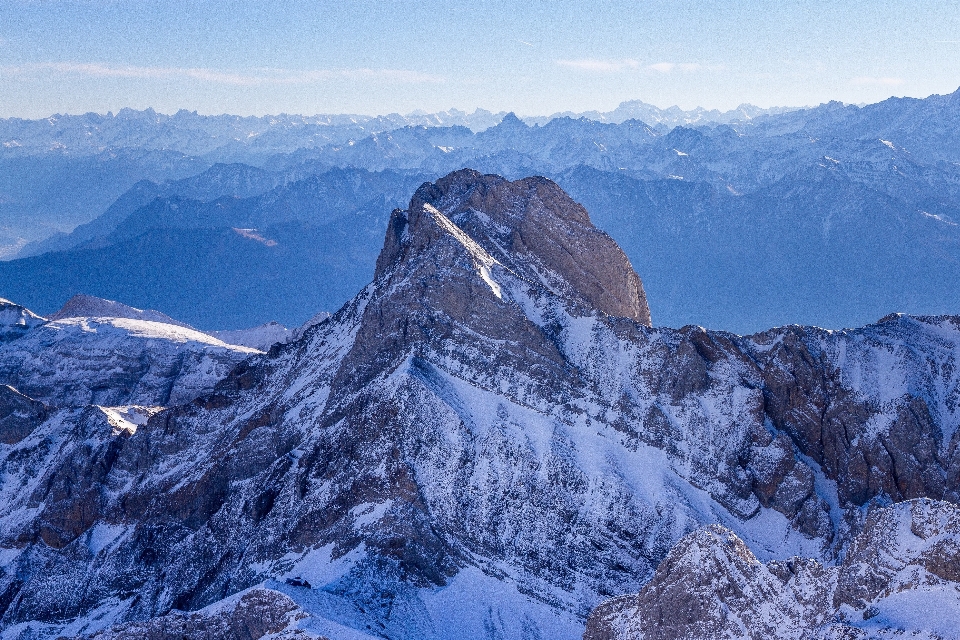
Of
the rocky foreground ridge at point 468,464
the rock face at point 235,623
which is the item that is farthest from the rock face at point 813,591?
the rock face at point 235,623

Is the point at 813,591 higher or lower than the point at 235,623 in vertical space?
higher

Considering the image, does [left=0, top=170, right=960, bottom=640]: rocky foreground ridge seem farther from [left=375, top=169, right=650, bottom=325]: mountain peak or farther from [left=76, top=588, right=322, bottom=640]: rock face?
[left=375, top=169, right=650, bottom=325]: mountain peak

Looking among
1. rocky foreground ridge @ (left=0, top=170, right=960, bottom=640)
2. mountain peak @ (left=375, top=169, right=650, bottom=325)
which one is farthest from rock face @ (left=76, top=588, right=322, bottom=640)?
mountain peak @ (left=375, top=169, right=650, bottom=325)

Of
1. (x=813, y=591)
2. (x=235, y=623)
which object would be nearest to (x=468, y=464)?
(x=235, y=623)

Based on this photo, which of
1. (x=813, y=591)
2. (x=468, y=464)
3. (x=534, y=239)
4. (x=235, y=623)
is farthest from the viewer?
(x=534, y=239)

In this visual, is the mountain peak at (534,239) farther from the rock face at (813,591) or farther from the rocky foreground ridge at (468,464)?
the rock face at (813,591)

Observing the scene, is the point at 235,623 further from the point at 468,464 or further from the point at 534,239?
the point at 534,239
